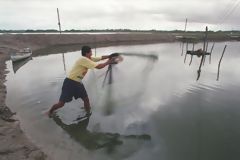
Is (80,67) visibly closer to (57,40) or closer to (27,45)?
(27,45)

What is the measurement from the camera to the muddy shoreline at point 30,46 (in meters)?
7.75

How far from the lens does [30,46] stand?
53.7 metres

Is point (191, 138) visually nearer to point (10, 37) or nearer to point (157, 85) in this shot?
point (157, 85)

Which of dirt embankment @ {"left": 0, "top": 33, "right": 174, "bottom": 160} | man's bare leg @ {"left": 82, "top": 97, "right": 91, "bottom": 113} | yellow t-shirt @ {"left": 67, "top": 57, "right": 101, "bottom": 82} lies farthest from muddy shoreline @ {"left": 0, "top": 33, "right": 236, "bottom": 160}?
yellow t-shirt @ {"left": 67, "top": 57, "right": 101, "bottom": 82}

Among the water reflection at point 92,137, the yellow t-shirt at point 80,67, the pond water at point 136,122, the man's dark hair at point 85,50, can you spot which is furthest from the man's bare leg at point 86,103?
the man's dark hair at point 85,50

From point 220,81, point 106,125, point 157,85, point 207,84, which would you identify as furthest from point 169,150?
point 220,81

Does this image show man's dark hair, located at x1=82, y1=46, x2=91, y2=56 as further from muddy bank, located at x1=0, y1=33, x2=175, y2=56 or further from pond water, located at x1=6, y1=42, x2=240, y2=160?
muddy bank, located at x1=0, y1=33, x2=175, y2=56

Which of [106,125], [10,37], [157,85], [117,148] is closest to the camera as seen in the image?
[117,148]

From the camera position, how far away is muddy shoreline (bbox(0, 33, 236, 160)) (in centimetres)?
775

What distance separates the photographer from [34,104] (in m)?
13.1

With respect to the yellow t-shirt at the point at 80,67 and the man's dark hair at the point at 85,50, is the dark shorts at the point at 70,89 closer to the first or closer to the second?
the yellow t-shirt at the point at 80,67

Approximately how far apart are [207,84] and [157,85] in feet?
13.3

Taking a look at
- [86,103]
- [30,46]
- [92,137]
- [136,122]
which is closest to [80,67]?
[86,103]

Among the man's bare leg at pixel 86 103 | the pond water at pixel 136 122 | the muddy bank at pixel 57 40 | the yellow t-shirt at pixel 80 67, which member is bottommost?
the muddy bank at pixel 57 40
